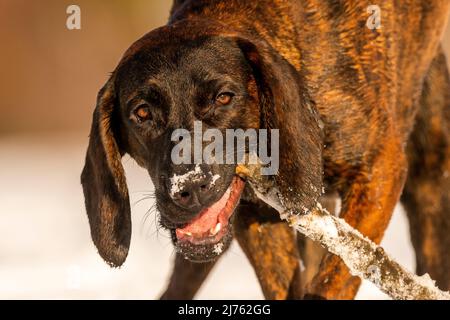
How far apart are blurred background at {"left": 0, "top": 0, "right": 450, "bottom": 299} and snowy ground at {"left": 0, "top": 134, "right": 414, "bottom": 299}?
0.03 feet

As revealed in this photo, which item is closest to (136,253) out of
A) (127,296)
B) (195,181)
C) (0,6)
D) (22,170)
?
(127,296)

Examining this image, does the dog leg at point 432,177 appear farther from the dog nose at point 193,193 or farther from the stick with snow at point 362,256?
the dog nose at point 193,193

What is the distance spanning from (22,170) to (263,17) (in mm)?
8781

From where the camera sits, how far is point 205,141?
176 inches

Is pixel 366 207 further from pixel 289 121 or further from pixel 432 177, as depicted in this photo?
pixel 432 177

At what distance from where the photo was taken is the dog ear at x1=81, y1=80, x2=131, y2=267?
4.89 m

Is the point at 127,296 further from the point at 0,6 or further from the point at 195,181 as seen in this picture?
the point at 0,6

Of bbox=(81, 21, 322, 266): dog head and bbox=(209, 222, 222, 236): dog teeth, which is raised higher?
bbox=(81, 21, 322, 266): dog head

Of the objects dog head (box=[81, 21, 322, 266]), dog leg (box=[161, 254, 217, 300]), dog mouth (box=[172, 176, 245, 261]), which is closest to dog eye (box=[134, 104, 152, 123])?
dog head (box=[81, 21, 322, 266])

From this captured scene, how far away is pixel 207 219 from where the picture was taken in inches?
182

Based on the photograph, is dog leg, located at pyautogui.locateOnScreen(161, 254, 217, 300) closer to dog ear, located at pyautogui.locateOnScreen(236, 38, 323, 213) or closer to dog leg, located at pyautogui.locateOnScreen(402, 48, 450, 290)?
dog leg, located at pyautogui.locateOnScreen(402, 48, 450, 290)

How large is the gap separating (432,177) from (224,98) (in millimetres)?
1856

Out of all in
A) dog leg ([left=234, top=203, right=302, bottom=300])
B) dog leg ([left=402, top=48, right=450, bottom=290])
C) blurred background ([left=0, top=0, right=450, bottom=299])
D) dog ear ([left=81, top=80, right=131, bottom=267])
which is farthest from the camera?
blurred background ([left=0, top=0, right=450, bottom=299])

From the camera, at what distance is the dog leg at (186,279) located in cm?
609
